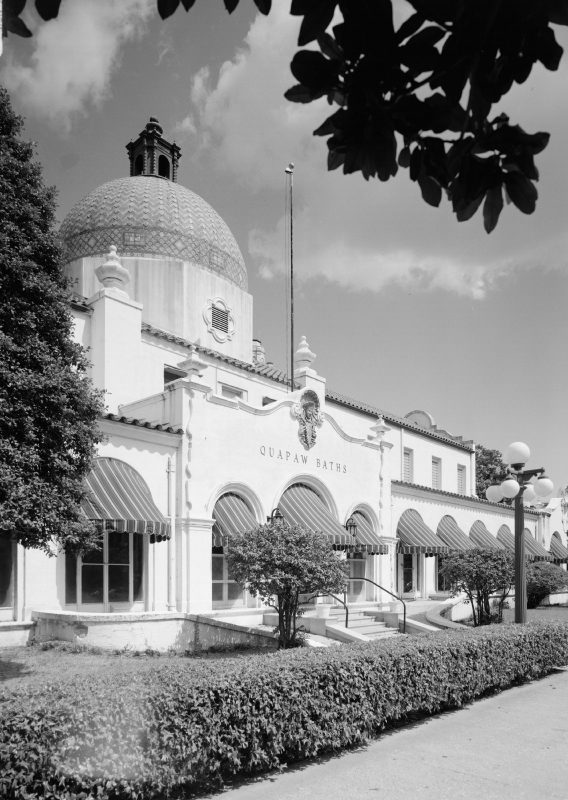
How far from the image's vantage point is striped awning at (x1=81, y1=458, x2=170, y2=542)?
15.5m

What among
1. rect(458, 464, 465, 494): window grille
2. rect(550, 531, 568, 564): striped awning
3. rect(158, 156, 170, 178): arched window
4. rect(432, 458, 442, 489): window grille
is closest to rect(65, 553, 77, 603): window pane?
rect(158, 156, 170, 178): arched window

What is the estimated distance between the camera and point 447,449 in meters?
39.3

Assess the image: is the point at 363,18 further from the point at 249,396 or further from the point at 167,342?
the point at 249,396

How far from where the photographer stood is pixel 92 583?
55.2 ft

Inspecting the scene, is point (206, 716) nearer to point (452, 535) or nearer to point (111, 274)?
point (111, 274)

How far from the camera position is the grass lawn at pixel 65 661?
1161cm

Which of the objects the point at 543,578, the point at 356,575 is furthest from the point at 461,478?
the point at 356,575

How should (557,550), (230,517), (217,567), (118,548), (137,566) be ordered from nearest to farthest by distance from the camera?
(118,548) → (137,566) → (230,517) → (217,567) → (557,550)

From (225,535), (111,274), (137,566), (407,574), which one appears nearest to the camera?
(137,566)

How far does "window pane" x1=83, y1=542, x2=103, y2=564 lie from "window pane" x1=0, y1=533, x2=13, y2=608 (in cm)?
198

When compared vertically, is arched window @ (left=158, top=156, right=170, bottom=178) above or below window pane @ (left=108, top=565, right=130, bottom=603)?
above

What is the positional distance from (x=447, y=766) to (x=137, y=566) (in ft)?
36.0

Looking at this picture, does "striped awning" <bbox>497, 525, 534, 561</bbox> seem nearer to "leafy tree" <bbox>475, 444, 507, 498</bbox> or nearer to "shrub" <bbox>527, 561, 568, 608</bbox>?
"shrub" <bbox>527, 561, 568, 608</bbox>

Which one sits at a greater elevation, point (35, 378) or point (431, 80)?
point (431, 80)
